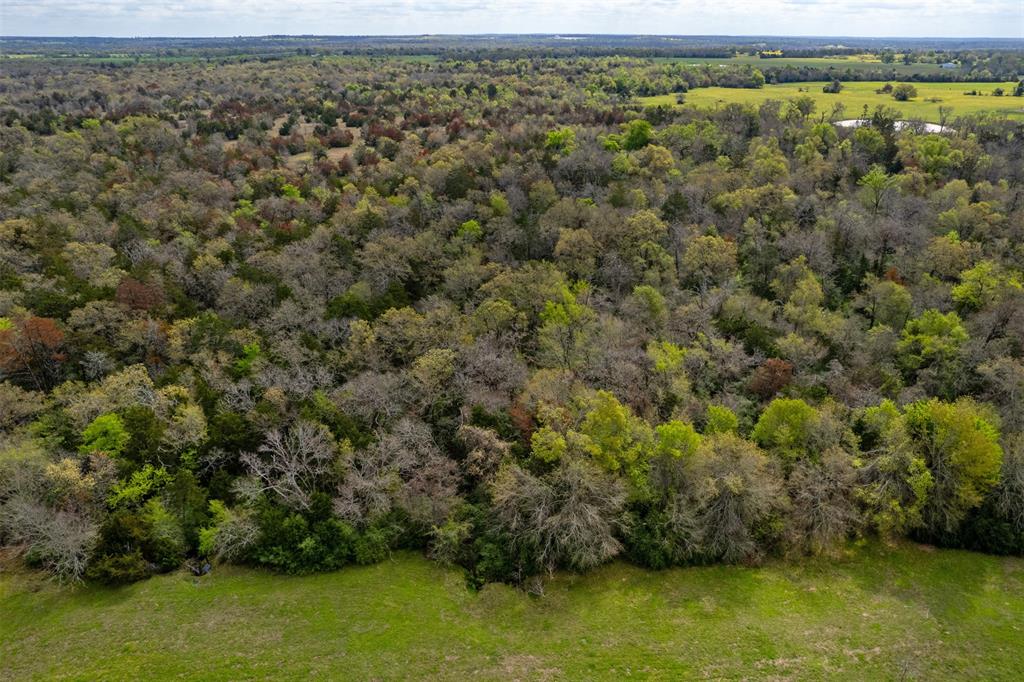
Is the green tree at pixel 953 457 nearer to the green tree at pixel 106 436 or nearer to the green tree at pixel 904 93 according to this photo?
the green tree at pixel 106 436

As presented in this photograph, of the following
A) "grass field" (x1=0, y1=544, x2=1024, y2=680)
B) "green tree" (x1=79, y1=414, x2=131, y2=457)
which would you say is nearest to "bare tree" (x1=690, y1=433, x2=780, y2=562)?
"grass field" (x1=0, y1=544, x2=1024, y2=680)

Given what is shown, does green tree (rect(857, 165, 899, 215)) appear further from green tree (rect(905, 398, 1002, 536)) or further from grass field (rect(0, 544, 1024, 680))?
grass field (rect(0, 544, 1024, 680))

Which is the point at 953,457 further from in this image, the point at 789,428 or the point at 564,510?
the point at 564,510

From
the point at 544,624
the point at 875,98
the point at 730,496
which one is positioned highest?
the point at 875,98

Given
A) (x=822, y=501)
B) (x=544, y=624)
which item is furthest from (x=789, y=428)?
(x=544, y=624)

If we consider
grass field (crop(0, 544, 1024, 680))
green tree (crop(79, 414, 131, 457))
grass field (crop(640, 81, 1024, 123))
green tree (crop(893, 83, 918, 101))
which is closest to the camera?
grass field (crop(0, 544, 1024, 680))

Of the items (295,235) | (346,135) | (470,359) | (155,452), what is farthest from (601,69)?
(155,452)
